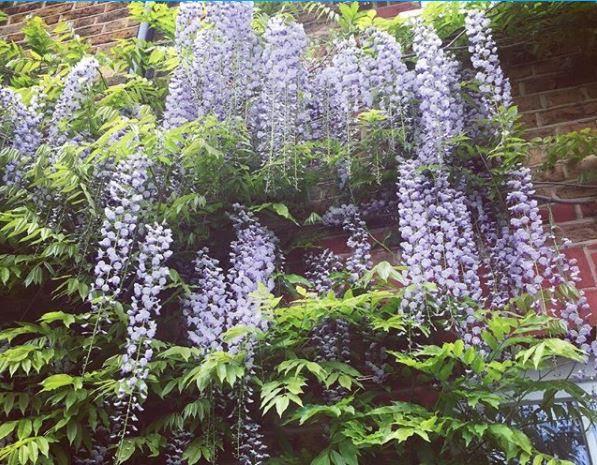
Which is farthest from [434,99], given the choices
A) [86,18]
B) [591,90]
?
Answer: [86,18]

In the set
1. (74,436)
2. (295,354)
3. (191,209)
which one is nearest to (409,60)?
(191,209)

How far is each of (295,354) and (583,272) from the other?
1053mm

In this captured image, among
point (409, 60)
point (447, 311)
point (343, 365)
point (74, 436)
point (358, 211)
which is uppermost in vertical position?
point (409, 60)

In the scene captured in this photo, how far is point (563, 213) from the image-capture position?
2.61 meters

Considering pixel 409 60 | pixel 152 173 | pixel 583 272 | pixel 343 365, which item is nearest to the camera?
pixel 343 365

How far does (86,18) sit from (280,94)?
1.87 metres

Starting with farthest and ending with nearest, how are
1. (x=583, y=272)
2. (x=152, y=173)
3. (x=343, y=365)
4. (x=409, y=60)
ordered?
1. (x=409, y=60)
2. (x=152, y=173)
3. (x=583, y=272)
4. (x=343, y=365)

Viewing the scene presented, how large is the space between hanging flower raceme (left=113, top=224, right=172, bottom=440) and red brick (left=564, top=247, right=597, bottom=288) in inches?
56.8

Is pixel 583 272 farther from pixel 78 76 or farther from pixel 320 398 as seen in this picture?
pixel 78 76

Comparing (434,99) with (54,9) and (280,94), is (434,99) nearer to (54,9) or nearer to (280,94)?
(280,94)

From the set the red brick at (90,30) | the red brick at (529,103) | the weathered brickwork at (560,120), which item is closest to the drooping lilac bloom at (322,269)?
the weathered brickwork at (560,120)

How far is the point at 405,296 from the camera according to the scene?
2312 millimetres

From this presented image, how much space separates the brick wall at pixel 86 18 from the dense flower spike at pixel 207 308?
1838mm

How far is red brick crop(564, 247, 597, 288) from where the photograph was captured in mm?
2412
